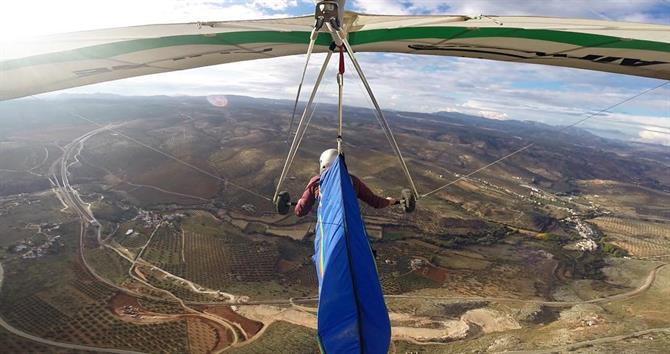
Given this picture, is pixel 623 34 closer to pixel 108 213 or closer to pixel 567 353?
pixel 567 353

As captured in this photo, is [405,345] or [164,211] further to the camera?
[164,211]

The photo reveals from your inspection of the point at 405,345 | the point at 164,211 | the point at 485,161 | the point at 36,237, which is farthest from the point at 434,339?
the point at 485,161

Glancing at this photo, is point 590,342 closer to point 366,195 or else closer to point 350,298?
point 366,195

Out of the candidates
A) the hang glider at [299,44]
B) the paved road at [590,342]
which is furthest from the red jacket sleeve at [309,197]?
the paved road at [590,342]

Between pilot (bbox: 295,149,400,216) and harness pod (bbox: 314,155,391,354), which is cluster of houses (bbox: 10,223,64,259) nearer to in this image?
pilot (bbox: 295,149,400,216)

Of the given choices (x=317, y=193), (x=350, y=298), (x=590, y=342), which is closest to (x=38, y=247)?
(x=317, y=193)

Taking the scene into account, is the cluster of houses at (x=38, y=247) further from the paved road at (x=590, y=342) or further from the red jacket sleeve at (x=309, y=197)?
the red jacket sleeve at (x=309, y=197)
